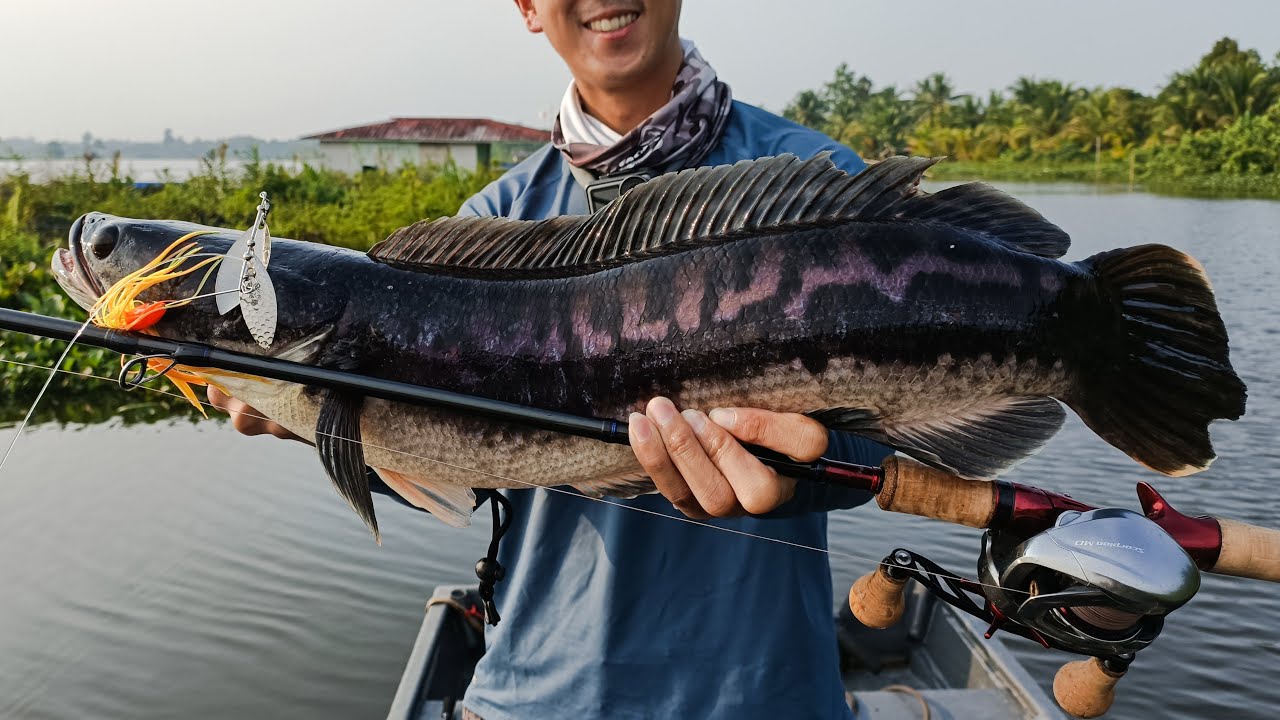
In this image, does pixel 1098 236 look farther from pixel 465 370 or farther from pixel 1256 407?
pixel 465 370

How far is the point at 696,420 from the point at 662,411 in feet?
0.26

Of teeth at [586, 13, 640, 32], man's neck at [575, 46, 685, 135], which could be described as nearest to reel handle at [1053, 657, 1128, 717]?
man's neck at [575, 46, 685, 135]

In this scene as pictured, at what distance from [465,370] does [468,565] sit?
6.38 meters

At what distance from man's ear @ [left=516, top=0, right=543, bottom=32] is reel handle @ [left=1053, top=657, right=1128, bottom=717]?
234 cm

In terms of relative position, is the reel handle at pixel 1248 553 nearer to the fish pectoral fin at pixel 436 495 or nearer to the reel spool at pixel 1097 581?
the reel spool at pixel 1097 581

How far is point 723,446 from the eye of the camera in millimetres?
1975

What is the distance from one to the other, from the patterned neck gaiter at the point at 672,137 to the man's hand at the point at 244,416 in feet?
3.77

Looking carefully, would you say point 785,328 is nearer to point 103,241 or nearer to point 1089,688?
point 1089,688

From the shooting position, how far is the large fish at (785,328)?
196cm

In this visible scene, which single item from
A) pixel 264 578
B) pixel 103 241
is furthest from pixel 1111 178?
pixel 103 241

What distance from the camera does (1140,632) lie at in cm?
184

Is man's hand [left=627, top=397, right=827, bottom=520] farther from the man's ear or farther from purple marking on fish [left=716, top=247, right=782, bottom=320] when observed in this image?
the man's ear

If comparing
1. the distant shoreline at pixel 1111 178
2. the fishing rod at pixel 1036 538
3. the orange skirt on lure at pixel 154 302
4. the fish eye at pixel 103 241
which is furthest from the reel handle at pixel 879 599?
the distant shoreline at pixel 1111 178

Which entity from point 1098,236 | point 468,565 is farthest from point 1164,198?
point 468,565
